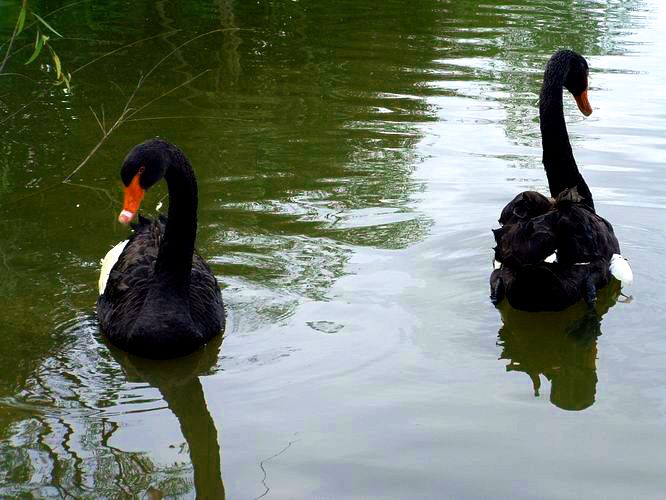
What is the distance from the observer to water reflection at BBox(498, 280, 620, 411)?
15.1 feet

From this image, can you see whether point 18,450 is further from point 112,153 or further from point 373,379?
point 112,153

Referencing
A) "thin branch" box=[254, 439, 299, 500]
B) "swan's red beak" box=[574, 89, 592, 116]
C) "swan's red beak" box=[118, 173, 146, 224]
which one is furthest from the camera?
"swan's red beak" box=[574, 89, 592, 116]

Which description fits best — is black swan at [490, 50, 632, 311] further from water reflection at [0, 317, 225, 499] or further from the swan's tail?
water reflection at [0, 317, 225, 499]

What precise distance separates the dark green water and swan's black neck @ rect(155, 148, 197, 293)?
0.38 metres

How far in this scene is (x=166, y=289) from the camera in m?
4.84

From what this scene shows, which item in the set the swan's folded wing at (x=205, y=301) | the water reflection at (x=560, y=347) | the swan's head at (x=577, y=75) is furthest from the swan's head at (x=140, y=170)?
the swan's head at (x=577, y=75)

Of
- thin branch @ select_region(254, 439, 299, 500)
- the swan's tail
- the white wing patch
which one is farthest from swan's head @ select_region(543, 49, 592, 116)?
thin branch @ select_region(254, 439, 299, 500)

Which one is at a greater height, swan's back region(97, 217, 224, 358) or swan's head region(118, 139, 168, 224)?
swan's head region(118, 139, 168, 224)

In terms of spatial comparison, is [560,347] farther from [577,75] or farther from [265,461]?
[577,75]

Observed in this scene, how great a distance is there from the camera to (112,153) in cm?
750

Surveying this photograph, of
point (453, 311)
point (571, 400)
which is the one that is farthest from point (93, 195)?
point (571, 400)

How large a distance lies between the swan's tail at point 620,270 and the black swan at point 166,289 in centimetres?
189

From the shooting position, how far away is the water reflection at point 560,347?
4.62m

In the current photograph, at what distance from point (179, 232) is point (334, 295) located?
0.93 m
